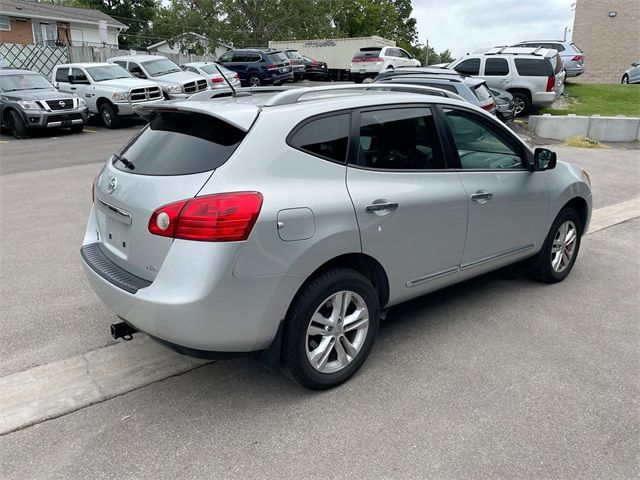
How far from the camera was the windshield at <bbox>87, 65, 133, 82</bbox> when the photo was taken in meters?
18.0

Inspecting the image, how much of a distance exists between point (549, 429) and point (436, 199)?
5.03ft

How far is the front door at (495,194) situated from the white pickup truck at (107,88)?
14360 millimetres

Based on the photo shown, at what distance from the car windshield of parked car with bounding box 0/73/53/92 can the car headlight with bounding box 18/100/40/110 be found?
98 centimetres

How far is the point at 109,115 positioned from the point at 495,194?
15943 millimetres

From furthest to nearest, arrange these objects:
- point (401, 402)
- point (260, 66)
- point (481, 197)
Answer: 1. point (260, 66)
2. point (481, 197)
3. point (401, 402)

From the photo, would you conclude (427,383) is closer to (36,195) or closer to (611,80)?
(36,195)

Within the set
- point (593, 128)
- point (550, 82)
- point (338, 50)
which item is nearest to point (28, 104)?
point (550, 82)

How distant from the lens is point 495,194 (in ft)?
13.7

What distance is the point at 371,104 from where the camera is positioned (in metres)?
3.59

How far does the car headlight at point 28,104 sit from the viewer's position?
1542cm

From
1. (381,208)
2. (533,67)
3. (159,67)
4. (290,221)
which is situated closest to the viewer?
(290,221)

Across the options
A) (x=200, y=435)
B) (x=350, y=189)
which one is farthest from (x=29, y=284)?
(x=350, y=189)

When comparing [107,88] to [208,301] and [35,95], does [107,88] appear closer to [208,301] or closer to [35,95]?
[35,95]

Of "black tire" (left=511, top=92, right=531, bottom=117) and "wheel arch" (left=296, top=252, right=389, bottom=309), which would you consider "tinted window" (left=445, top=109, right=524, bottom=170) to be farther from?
"black tire" (left=511, top=92, right=531, bottom=117)
